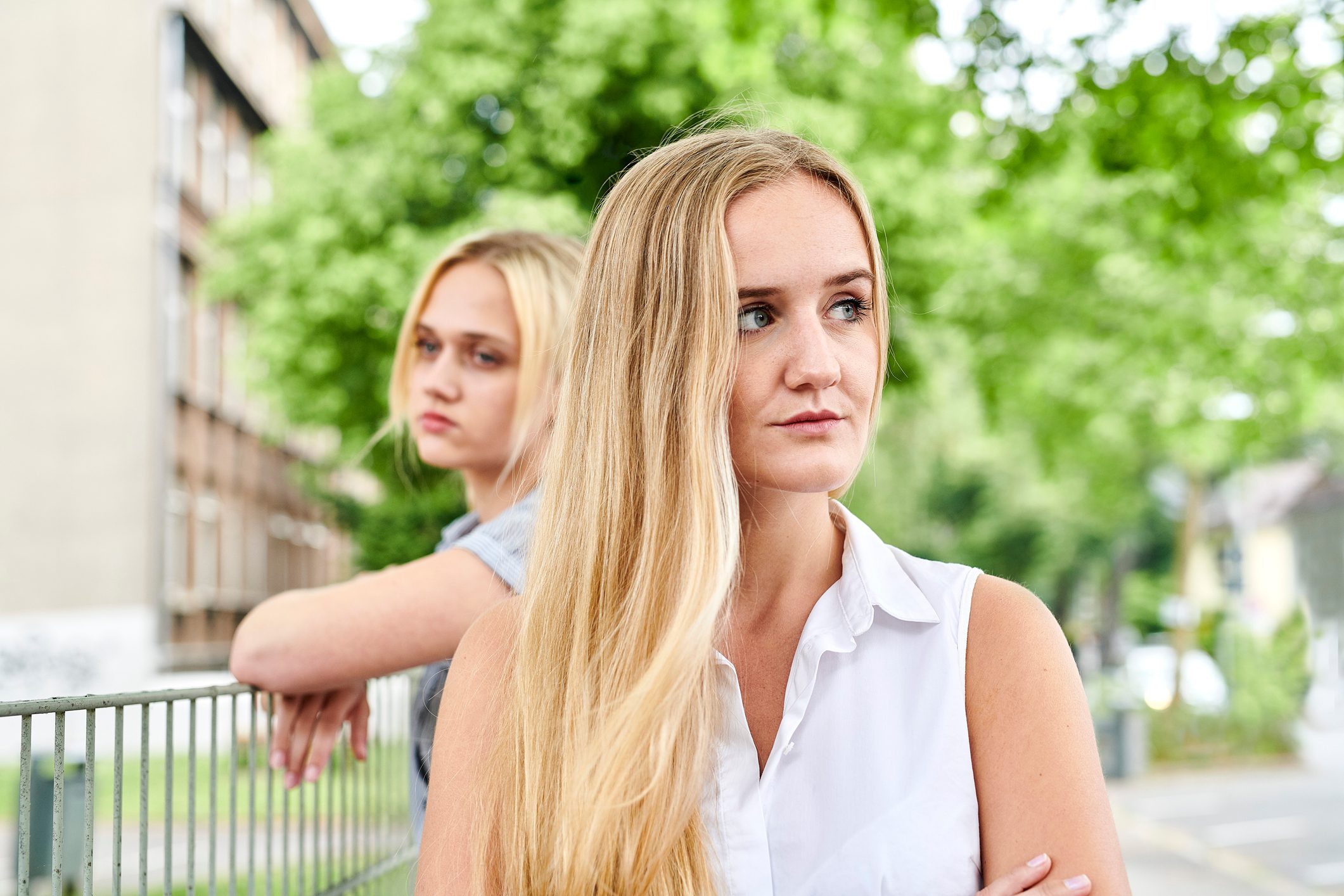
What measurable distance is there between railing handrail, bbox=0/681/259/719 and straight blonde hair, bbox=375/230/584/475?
0.68m

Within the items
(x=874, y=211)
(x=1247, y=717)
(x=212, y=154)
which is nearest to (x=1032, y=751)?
(x=874, y=211)

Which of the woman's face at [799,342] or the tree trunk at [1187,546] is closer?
the woman's face at [799,342]

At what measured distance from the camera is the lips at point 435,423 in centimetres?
262

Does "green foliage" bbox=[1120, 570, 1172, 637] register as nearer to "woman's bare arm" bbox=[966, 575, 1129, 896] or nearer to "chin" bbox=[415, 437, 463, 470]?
"chin" bbox=[415, 437, 463, 470]

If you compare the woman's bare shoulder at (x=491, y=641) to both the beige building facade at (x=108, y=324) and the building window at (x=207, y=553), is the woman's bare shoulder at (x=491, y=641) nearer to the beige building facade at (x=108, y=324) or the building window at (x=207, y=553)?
the beige building facade at (x=108, y=324)

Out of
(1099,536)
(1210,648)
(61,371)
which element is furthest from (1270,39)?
(1099,536)

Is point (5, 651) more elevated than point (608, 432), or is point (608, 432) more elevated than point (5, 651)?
point (608, 432)

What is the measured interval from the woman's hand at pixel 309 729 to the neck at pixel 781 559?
34.2 inches

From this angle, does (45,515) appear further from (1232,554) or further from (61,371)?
(1232,554)

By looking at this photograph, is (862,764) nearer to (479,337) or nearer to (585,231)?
(479,337)

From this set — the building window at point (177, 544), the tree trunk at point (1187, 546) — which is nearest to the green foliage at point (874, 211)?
the tree trunk at point (1187, 546)

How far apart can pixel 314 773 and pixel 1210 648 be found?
2086 centimetres

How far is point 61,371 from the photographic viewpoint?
2138cm

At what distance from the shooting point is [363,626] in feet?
7.28
